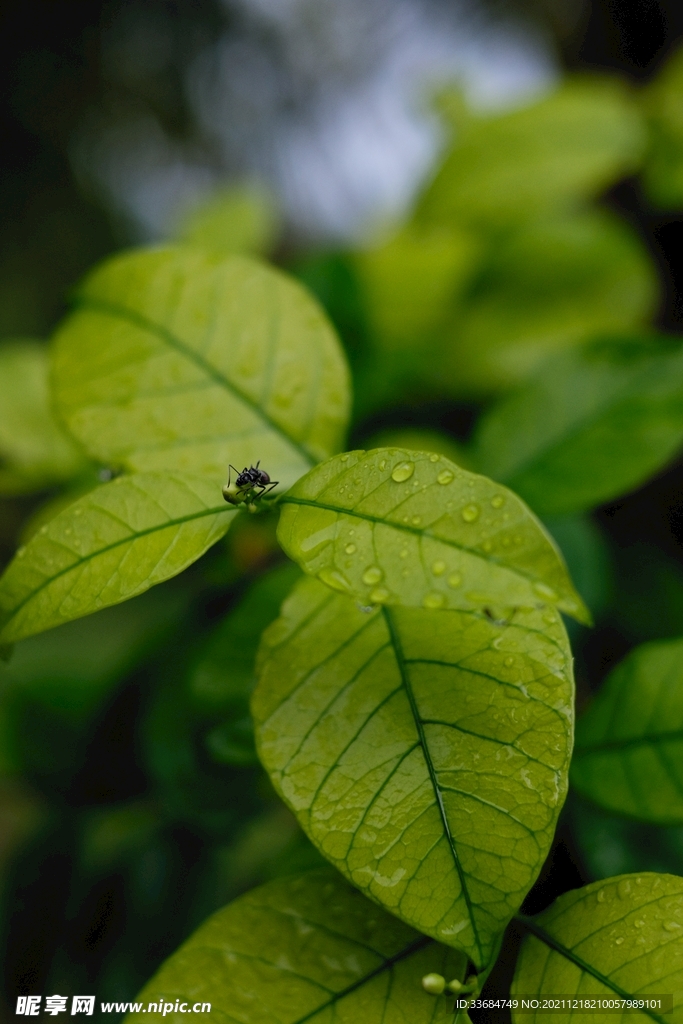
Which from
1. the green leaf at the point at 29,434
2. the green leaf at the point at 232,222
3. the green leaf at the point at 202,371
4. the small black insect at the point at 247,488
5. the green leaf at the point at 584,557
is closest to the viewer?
the small black insect at the point at 247,488

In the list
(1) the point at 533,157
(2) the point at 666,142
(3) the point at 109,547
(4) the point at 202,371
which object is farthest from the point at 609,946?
(2) the point at 666,142

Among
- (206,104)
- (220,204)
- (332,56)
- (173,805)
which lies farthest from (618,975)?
(206,104)

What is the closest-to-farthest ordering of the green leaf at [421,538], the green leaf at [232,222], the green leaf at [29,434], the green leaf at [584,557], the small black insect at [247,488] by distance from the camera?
the green leaf at [421,538] → the small black insect at [247,488] → the green leaf at [584,557] → the green leaf at [29,434] → the green leaf at [232,222]

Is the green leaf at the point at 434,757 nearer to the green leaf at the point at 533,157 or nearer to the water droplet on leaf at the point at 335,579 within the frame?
the water droplet on leaf at the point at 335,579

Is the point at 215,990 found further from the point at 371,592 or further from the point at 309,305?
the point at 309,305

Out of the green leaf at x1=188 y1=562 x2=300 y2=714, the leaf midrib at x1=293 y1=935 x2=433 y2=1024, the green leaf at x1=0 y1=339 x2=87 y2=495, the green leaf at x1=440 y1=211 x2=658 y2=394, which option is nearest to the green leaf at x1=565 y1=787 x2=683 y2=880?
the leaf midrib at x1=293 y1=935 x2=433 y2=1024

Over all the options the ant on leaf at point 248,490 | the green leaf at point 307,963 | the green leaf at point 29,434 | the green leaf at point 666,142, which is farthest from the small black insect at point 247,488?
the green leaf at point 666,142
